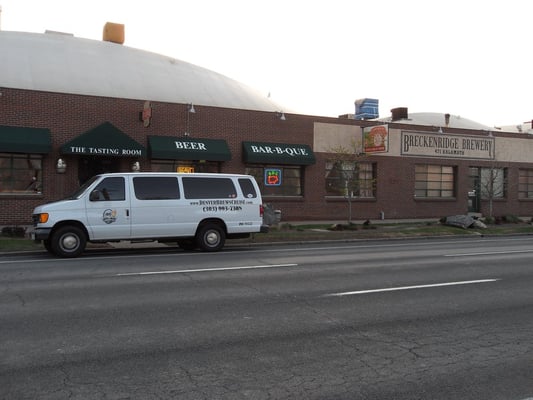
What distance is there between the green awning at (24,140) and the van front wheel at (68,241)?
7.38 m

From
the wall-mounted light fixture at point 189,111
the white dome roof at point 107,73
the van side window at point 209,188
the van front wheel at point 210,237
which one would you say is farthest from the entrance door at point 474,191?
the van front wheel at point 210,237

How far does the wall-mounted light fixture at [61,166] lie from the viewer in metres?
19.5

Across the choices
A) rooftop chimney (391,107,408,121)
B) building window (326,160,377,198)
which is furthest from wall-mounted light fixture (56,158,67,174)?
rooftop chimney (391,107,408,121)

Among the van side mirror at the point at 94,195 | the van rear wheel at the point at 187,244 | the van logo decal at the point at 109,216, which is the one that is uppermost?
the van side mirror at the point at 94,195

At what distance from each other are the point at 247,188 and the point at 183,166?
799 centimetres

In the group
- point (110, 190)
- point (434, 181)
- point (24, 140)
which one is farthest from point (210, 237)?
point (434, 181)

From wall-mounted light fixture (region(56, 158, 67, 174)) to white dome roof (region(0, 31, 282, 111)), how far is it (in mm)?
3536

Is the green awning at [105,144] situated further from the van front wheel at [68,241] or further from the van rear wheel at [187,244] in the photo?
the van front wheel at [68,241]

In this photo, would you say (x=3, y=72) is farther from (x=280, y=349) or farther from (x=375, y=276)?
(x=280, y=349)

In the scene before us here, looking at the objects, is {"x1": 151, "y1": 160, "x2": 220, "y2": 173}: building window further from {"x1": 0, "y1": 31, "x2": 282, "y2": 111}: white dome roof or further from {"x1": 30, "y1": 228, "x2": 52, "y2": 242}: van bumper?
{"x1": 30, "y1": 228, "x2": 52, "y2": 242}: van bumper

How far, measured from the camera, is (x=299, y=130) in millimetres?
24875

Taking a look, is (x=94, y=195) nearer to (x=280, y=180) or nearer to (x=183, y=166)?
(x=183, y=166)

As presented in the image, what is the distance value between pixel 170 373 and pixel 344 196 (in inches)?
856

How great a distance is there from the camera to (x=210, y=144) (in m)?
22.3
